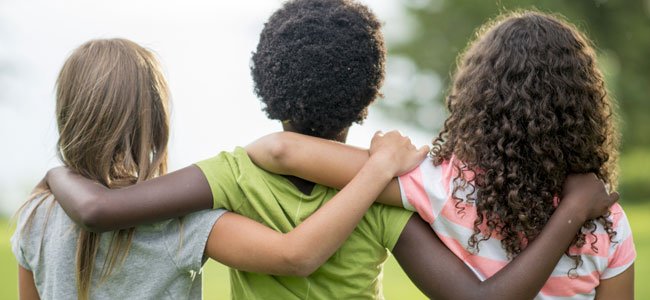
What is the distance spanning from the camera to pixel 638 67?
18734 mm

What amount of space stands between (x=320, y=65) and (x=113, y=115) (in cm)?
62

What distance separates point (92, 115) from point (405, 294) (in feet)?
14.9

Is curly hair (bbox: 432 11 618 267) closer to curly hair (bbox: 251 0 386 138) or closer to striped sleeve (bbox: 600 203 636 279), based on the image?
striped sleeve (bbox: 600 203 636 279)

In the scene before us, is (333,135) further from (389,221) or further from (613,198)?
(613,198)

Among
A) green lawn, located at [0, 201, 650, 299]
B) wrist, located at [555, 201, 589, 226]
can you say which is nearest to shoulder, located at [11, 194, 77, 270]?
wrist, located at [555, 201, 589, 226]

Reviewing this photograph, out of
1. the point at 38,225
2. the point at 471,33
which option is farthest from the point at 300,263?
the point at 471,33

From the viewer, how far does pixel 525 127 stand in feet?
6.97

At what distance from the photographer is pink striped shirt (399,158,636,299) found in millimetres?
2123

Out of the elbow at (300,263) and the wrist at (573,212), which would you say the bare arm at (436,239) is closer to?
the wrist at (573,212)

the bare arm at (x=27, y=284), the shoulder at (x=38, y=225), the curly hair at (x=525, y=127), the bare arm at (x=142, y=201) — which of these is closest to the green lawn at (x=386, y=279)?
the bare arm at (x=27, y=284)

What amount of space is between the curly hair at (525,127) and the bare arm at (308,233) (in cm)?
21

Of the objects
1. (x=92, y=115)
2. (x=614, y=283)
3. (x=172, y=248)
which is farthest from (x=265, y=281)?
(x=614, y=283)

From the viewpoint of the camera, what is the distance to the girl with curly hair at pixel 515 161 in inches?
82.4

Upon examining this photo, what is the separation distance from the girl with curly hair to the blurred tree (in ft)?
52.8
